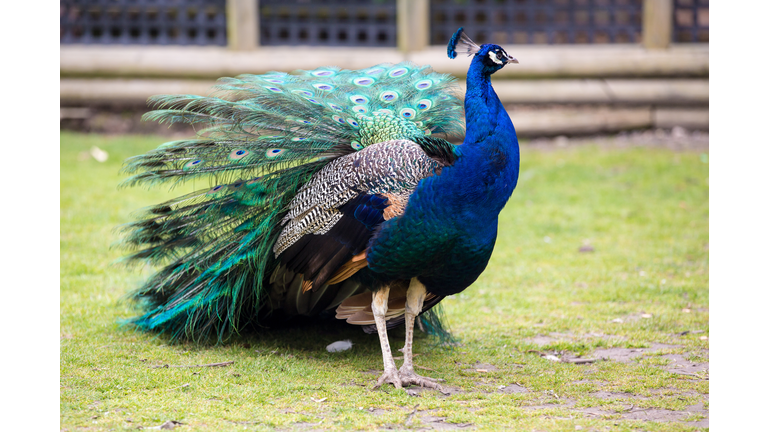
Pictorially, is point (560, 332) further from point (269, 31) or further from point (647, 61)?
point (269, 31)

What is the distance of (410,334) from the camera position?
4234mm

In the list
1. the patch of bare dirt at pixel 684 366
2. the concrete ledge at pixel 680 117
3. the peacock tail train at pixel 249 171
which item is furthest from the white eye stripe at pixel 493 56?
the concrete ledge at pixel 680 117

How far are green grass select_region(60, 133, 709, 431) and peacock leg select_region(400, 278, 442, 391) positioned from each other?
144 millimetres

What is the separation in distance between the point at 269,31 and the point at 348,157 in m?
7.58

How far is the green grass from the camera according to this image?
11.9 ft

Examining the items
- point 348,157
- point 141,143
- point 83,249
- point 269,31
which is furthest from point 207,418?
point 269,31

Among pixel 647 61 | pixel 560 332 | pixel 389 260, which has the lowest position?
pixel 560 332

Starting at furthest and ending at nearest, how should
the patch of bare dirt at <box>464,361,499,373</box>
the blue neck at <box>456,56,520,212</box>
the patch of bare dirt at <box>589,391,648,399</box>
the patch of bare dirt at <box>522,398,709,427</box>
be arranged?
the patch of bare dirt at <box>464,361,499,373</box> < the patch of bare dirt at <box>589,391,648,399</box> < the blue neck at <box>456,56,520,212</box> < the patch of bare dirt at <box>522,398,709,427</box>

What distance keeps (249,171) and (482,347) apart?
1859 millimetres

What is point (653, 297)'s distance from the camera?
586cm

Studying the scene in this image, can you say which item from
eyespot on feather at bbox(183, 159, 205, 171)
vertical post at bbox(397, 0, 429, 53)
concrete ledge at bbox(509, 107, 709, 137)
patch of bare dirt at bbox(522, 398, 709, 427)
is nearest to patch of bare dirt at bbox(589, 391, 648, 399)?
patch of bare dirt at bbox(522, 398, 709, 427)

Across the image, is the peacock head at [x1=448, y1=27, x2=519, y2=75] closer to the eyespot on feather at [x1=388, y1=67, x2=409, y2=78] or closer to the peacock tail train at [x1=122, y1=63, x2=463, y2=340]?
the peacock tail train at [x1=122, y1=63, x2=463, y2=340]

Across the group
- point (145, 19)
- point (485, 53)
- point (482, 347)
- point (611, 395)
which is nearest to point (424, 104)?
point (485, 53)

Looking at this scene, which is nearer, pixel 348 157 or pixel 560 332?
pixel 348 157
